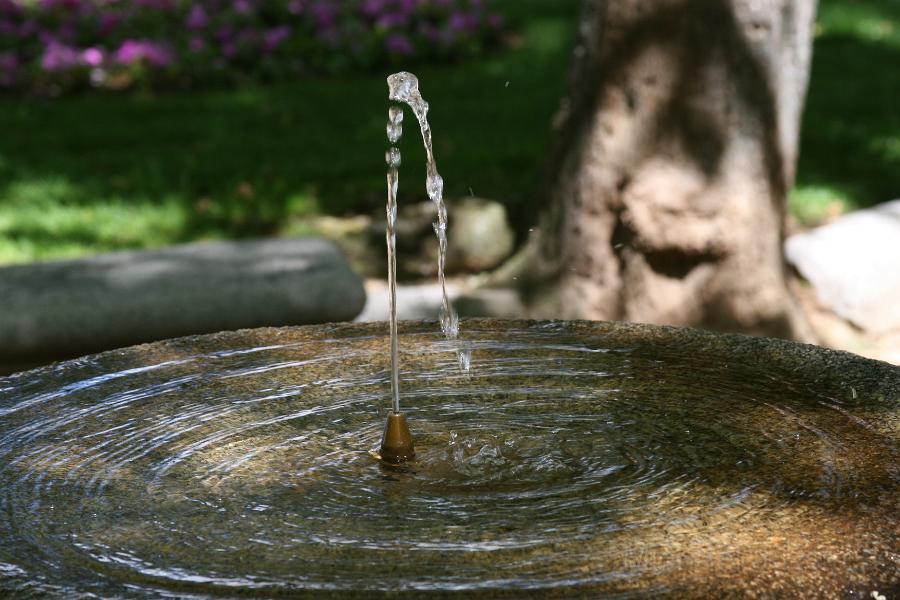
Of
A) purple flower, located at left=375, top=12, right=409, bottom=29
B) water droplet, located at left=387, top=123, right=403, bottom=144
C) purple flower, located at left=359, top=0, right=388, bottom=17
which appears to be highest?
purple flower, located at left=359, top=0, right=388, bottom=17

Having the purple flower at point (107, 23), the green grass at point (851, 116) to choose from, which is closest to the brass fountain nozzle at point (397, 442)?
the green grass at point (851, 116)

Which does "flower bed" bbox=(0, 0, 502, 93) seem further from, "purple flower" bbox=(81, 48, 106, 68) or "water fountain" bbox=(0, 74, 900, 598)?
"water fountain" bbox=(0, 74, 900, 598)

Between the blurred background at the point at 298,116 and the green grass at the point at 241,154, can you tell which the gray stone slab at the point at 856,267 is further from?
the green grass at the point at 241,154

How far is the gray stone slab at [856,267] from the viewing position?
18.3 feet

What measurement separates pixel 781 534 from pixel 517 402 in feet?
2.98

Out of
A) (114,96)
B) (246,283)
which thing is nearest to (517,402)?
(246,283)

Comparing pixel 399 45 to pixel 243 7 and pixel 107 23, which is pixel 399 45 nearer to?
pixel 243 7

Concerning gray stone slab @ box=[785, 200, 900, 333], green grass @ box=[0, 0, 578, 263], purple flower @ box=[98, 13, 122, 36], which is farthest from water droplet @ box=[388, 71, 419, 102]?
purple flower @ box=[98, 13, 122, 36]

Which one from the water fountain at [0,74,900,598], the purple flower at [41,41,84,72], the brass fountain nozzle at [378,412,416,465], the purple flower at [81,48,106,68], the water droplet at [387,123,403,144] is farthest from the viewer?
the purple flower at [81,48,106,68]

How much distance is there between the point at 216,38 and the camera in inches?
411

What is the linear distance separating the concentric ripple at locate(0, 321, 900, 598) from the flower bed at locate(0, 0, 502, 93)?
23.8ft

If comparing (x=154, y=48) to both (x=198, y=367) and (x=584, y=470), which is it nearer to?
(x=198, y=367)

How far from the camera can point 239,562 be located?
1852mm

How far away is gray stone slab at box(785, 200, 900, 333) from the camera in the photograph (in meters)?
5.58
